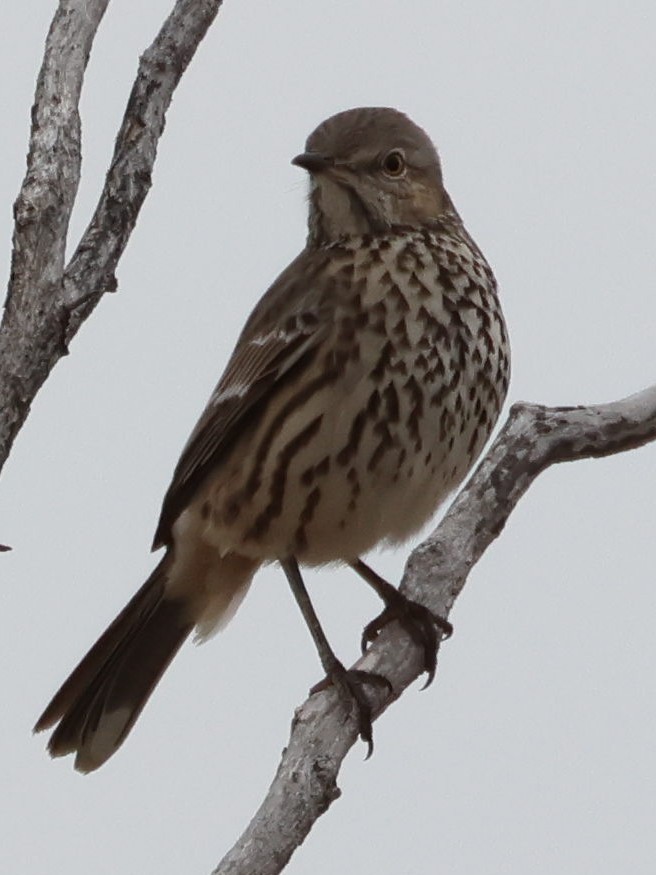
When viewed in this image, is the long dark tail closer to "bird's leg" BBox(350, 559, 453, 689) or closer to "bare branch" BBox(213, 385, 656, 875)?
"bird's leg" BBox(350, 559, 453, 689)

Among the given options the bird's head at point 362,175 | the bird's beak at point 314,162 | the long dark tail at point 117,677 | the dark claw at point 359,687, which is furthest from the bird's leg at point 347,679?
the bird's beak at point 314,162

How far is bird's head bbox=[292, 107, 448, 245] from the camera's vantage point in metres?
6.46

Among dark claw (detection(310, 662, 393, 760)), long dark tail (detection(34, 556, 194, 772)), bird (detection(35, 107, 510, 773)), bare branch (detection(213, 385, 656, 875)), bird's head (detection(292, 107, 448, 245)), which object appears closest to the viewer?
dark claw (detection(310, 662, 393, 760))

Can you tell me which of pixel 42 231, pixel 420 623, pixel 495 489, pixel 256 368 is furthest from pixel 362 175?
pixel 42 231

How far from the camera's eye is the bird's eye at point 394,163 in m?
6.56

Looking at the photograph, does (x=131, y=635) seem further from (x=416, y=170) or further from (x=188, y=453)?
(x=416, y=170)

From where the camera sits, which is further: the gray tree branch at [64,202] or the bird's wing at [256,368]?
the bird's wing at [256,368]

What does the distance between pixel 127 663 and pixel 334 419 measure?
1499 millimetres

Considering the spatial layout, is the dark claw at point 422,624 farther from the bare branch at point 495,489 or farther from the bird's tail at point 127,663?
the bird's tail at point 127,663

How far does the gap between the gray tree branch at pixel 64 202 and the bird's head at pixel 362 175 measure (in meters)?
1.68

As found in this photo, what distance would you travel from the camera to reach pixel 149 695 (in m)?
6.85

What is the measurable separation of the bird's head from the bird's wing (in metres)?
0.19

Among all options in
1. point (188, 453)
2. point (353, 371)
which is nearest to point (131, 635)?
point (188, 453)

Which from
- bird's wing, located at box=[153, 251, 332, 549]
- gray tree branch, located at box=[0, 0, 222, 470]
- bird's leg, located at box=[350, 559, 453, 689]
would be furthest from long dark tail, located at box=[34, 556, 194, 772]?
gray tree branch, located at box=[0, 0, 222, 470]
